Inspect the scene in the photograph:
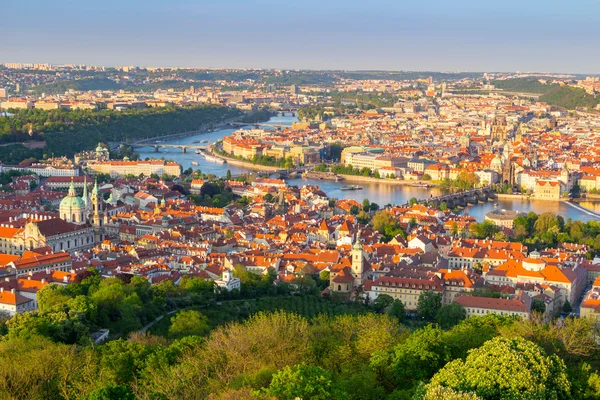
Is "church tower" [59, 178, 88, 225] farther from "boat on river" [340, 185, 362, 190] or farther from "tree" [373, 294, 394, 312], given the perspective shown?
"boat on river" [340, 185, 362, 190]

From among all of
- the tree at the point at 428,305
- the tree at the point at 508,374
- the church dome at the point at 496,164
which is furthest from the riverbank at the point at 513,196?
the tree at the point at 508,374

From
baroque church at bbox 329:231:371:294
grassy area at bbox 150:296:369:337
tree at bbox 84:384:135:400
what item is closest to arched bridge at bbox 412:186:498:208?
baroque church at bbox 329:231:371:294

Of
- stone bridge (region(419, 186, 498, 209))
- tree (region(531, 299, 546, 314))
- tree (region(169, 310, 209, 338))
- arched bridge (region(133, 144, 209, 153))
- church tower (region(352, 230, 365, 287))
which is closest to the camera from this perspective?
tree (region(169, 310, 209, 338))

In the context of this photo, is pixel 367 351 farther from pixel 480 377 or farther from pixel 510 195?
pixel 510 195

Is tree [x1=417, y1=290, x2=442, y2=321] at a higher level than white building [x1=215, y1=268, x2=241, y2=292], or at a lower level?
lower

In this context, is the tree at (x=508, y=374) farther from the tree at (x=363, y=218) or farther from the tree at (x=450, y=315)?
the tree at (x=363, y=218)

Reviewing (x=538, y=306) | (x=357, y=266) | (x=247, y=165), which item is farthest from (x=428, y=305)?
(x=247, y=165)
